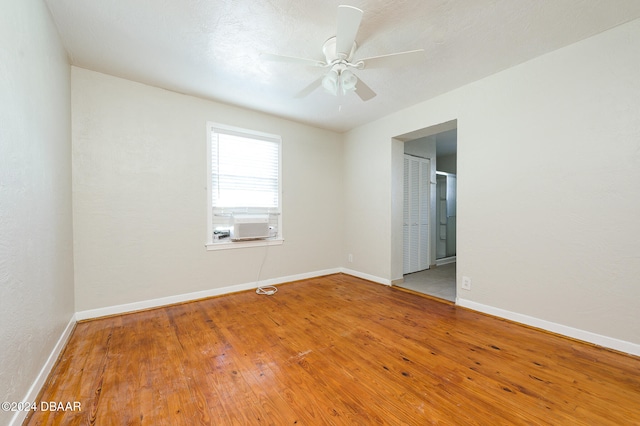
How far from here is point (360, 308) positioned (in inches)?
110

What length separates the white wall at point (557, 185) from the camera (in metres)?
1.89

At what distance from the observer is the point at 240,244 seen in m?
3.42

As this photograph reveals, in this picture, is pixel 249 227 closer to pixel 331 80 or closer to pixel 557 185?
pixel 331 80

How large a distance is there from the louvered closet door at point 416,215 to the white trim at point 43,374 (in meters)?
4.16

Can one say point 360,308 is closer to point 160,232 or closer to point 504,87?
point 160,232

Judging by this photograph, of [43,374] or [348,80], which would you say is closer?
[43,374]

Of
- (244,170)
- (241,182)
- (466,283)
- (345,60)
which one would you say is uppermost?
(345,60)

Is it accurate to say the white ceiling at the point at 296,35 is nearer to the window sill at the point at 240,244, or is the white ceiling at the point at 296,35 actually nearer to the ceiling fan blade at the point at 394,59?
the ceiling fan blade at the point at 394,59

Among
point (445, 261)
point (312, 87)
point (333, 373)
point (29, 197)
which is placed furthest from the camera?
point (445, 261)

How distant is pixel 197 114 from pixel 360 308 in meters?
3.07

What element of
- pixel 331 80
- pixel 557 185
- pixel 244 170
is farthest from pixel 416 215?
pixel 331 80

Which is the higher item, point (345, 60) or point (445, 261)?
point (345, 60)

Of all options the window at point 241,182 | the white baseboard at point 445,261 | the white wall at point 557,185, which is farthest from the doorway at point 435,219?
the window at point 241,182

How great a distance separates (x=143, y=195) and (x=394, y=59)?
2846 mm
